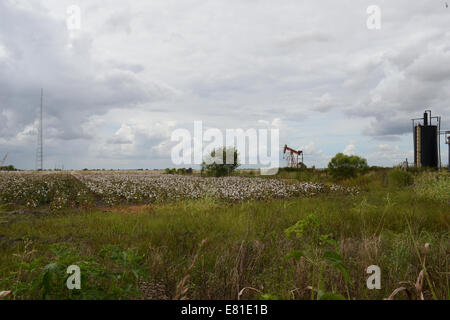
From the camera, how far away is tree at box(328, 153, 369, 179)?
18.6m

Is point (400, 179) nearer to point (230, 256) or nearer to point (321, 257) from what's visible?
point (230, 256)

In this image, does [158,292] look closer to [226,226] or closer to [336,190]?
[226,226]

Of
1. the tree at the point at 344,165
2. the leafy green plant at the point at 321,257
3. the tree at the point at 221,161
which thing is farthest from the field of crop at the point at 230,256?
the tree at the point at 221,161

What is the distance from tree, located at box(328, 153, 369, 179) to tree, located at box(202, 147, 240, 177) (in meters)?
9.43

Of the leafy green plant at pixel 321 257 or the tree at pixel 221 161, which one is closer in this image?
the leafy green plant at pixel 321 257

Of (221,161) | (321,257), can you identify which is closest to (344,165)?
(221,161)

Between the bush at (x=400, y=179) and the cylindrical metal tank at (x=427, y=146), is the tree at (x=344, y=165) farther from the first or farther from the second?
the cylindrical metal tank at (x=427, y=146)

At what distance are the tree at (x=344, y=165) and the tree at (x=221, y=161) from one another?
943 cm

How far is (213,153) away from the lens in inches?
1016

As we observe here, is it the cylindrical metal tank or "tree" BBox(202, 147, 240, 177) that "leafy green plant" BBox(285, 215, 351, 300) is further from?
the cylindrical metal tank

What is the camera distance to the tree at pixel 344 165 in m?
18.6
